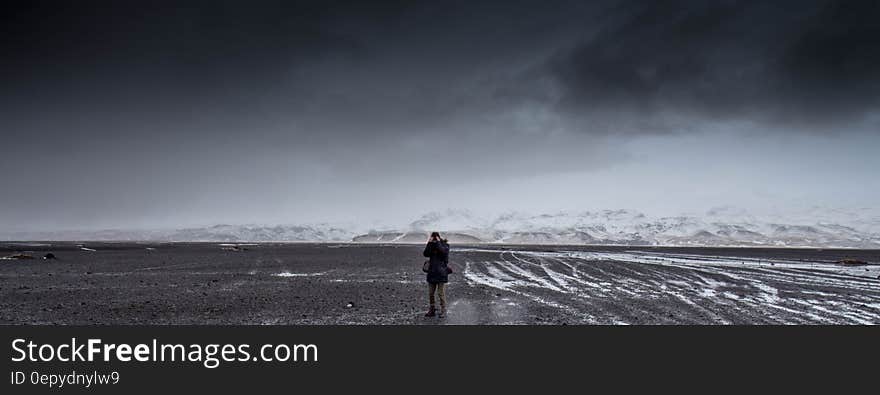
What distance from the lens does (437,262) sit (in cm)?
1465

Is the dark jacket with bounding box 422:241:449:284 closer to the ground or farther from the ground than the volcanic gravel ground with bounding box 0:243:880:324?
farther from the ground

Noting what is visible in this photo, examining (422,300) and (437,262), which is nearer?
(437,262)

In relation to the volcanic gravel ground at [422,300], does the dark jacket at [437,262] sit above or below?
above

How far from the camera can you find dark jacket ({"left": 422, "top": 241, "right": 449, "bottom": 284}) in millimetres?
14562

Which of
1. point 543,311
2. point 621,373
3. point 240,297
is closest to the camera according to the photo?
point 621,373

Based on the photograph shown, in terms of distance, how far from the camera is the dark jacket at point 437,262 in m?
14.6

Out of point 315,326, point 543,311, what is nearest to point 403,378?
point 315,326

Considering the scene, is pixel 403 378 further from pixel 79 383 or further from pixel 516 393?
pixel 79 383

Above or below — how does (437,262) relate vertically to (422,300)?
above

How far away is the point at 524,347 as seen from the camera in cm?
1062

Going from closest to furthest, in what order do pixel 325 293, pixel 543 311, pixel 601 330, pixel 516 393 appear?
pixel 516 393 → pixel 601 330 → pixel 543 311 → pixel 325 293

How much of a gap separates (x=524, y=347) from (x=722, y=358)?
4.09m

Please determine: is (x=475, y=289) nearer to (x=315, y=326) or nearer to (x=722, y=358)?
(x=315, y=326)

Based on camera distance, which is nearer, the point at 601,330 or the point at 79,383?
the point at 79,383
